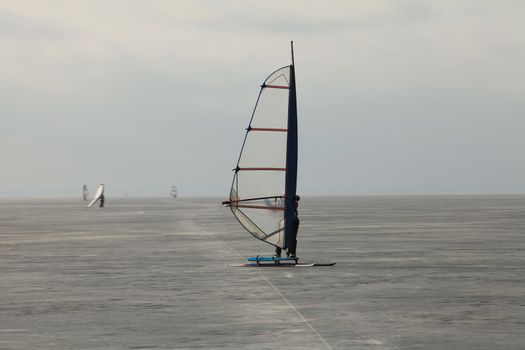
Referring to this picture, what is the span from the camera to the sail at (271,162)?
26.8m

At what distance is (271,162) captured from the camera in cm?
2686

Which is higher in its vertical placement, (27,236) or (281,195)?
(281,195)

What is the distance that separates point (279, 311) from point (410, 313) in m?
2.08

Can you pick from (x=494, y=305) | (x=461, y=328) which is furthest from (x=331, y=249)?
(x=461, y=328)

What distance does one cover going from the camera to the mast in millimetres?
26750

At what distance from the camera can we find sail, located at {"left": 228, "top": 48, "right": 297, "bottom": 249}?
2678 cm

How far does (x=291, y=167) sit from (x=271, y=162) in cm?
54

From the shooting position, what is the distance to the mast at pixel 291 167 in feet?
87.8

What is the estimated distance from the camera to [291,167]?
2677 centimetres

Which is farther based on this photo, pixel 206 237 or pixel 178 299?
pixel 206 237

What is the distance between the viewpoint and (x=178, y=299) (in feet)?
60.6

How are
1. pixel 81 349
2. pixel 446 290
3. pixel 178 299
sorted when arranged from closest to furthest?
pixel 81 349, pixel 178 299, pixel 446 290

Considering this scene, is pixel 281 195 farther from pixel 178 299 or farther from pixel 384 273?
pixel 178 299

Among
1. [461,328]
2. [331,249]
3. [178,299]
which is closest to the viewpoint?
[461,328]
